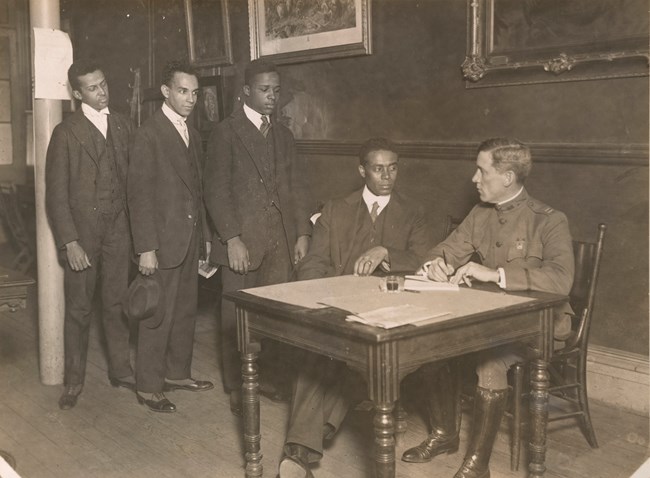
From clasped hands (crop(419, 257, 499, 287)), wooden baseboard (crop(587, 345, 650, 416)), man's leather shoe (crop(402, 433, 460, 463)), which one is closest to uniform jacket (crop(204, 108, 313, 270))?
clasped hands (crop(419, 257, 499, 287))

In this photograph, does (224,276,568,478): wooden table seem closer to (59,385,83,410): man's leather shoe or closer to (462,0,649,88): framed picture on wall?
(462,0,649,88): framed picture on wall

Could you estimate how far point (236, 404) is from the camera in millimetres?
3748

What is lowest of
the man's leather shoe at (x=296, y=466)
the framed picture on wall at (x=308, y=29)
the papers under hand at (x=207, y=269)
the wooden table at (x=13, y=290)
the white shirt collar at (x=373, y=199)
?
the man's leather shoe at (x=296, y=466)

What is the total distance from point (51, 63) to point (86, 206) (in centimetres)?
90

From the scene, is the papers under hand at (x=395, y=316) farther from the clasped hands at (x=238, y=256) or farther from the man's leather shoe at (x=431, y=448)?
the clasped hands at (x=238, y=256)

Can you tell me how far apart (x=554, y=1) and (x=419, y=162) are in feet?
4.05

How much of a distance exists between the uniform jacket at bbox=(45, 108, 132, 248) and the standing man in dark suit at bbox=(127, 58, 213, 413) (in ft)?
0.96

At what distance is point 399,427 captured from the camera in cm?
330

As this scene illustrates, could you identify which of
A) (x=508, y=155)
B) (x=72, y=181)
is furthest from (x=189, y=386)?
(x=508, y=155)

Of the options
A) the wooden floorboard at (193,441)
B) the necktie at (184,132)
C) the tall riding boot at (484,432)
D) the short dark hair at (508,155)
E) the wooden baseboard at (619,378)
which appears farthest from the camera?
the necktie at (184,132)

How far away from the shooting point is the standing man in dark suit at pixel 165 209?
3.77 metres

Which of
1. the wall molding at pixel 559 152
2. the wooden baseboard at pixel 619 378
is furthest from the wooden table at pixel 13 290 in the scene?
the wooden baseboard at pixel 619 378

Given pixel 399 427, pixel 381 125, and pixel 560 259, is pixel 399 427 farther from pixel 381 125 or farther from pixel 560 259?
pixel 381 125

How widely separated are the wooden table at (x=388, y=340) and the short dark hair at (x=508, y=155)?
22.3 inches
